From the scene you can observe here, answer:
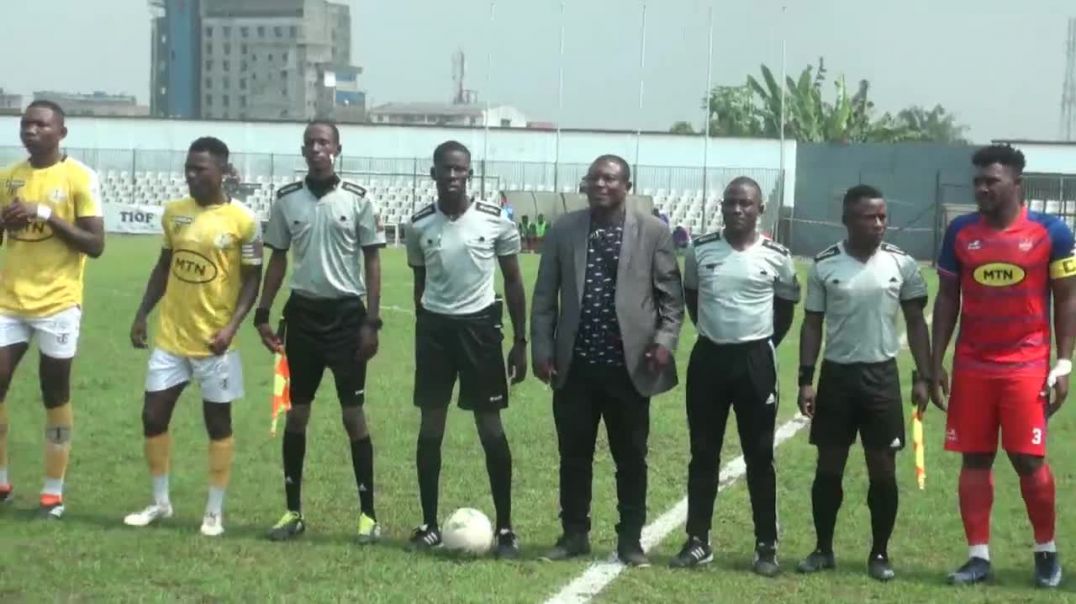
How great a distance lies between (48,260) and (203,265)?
0.99 meters

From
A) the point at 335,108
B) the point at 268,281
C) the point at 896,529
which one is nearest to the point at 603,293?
the point at 268,281

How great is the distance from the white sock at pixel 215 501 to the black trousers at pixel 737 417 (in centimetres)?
241

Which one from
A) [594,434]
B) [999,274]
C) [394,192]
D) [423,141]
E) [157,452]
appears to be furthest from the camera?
[423,141]

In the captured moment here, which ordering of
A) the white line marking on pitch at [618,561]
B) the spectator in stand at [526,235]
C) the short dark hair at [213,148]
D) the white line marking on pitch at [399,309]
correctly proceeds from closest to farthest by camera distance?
the white line marking on pitch at [618,561]
the short dark hair at [213,148]
the white line marking on pitch at [399,309]
the spectator in stand at [526,235]

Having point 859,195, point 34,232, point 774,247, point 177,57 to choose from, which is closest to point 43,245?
point 34,232

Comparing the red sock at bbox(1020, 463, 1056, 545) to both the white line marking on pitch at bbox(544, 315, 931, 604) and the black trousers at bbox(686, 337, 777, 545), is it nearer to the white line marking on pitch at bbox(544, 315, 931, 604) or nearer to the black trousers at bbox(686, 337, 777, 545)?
the black trousers at bbox(686, 337, 777, 545)

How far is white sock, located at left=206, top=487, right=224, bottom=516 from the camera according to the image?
821 centimetres

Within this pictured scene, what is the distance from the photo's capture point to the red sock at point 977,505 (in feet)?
24.9

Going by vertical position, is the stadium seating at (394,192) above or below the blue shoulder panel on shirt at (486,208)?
below

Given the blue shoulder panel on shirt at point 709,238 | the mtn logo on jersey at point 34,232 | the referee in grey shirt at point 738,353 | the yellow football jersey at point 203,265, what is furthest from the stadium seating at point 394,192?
the referee in grey shirt at point 738,353

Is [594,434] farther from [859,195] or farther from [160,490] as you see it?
[160,490]

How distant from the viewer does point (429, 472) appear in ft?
26.6

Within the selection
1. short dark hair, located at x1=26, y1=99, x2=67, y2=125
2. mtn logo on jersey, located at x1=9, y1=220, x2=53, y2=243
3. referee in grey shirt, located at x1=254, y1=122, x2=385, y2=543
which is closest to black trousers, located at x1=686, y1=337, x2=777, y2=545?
referee in grey shirt, located at x1=254, y1=122, x2=385, y2=543

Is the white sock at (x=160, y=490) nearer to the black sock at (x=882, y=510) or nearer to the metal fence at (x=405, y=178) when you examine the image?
the black sock at (x=882, y=510)
